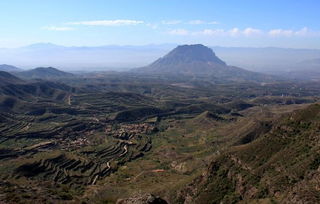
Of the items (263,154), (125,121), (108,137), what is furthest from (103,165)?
(125,121)

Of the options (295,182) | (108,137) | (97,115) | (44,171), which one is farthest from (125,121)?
(295,182)

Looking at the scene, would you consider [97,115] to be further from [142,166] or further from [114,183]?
[114,183]

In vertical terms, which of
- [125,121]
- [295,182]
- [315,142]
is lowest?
[125,121]

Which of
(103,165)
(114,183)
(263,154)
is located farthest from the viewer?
(103,165)

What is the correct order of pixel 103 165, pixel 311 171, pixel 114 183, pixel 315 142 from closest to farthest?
pixel 311 171
pixel 315 142
pixel 114 183
pixel 103 165

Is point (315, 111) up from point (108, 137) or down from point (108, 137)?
up

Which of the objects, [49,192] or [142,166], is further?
[142,166]
